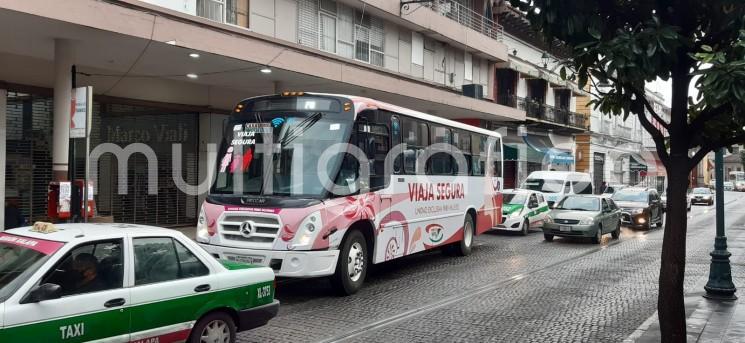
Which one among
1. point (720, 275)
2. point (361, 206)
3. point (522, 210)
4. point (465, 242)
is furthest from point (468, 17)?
point (720, 275)

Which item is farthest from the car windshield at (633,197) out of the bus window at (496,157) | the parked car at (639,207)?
the bus window at (496,157)

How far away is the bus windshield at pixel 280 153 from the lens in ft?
31.0

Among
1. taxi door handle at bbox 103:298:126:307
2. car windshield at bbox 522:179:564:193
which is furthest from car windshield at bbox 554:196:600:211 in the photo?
taxi door handle at bbox 103:298:126:307

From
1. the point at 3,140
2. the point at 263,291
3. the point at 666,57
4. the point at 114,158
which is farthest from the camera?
the point at 114,158

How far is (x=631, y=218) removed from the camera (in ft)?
74.7

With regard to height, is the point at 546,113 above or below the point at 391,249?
above

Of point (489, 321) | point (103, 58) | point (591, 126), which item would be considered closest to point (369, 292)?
point (489, 321)

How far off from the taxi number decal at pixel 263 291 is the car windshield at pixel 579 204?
45.7 feet

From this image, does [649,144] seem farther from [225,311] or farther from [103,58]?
[225,311]

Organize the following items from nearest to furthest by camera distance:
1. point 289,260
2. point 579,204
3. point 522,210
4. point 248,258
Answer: point 289,260 → point 248,258 → point 579,204 → point 522,210

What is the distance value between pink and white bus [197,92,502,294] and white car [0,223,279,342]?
2576 mm

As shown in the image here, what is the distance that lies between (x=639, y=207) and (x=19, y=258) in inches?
872

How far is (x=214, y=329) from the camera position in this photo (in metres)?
6.02

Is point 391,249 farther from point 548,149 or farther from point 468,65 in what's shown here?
point 548,149
